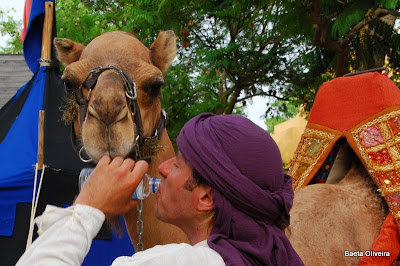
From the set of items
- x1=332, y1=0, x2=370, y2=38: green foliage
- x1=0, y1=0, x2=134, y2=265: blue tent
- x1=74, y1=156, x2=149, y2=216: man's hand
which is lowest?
x1=0, y1=0, x2=134, y2=265: blue tent

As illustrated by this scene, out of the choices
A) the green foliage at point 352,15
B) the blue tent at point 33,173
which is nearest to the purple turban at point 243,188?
the blue tent at point 33,173

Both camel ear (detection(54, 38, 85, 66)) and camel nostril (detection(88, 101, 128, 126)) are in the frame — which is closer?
camel nostril (detection(88, 101, 128, 126))

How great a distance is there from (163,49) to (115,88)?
3.01 ft

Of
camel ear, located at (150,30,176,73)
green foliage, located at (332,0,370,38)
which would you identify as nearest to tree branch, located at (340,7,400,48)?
green foliage, located at (332,0,370,38)

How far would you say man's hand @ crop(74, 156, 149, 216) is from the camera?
1.31m

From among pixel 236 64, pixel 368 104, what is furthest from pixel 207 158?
pixel 236 64

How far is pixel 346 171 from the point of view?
393 cm

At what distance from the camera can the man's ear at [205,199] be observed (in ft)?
4.86

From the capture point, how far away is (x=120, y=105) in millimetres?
2357

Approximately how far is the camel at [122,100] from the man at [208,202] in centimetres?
85

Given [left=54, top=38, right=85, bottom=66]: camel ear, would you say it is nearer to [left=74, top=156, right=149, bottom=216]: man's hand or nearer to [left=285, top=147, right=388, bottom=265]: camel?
[left=285, top=147, right=388, bottom=265]: camel

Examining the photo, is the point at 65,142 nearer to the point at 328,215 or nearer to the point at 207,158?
the point at 328,215

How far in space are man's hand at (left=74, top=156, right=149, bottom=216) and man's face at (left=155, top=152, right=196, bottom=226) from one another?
0.16 m

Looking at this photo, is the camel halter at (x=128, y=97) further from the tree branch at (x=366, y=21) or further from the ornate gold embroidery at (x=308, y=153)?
the tree branch at (x=366, y=21)
